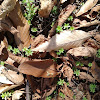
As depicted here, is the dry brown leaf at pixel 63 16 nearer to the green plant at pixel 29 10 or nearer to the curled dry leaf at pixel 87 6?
the curled dry leaf at pixel 87 6

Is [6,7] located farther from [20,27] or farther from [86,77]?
[86,77]

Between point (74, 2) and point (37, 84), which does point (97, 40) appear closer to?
point (74, 2)

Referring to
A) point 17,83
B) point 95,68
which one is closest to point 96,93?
point 95,68

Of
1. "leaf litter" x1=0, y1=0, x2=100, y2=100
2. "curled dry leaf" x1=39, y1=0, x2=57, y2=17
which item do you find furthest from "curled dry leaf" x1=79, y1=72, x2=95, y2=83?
"curled dry leaf" x1=39, y1=0, x2=57, y2=17

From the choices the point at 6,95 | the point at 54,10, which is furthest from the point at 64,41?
the point at 6,95

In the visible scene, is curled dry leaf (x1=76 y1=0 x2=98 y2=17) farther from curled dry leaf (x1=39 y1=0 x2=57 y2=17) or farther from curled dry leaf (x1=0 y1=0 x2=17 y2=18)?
curled dry leaf (x1=0 y1=0 x2=17 y2=18)
